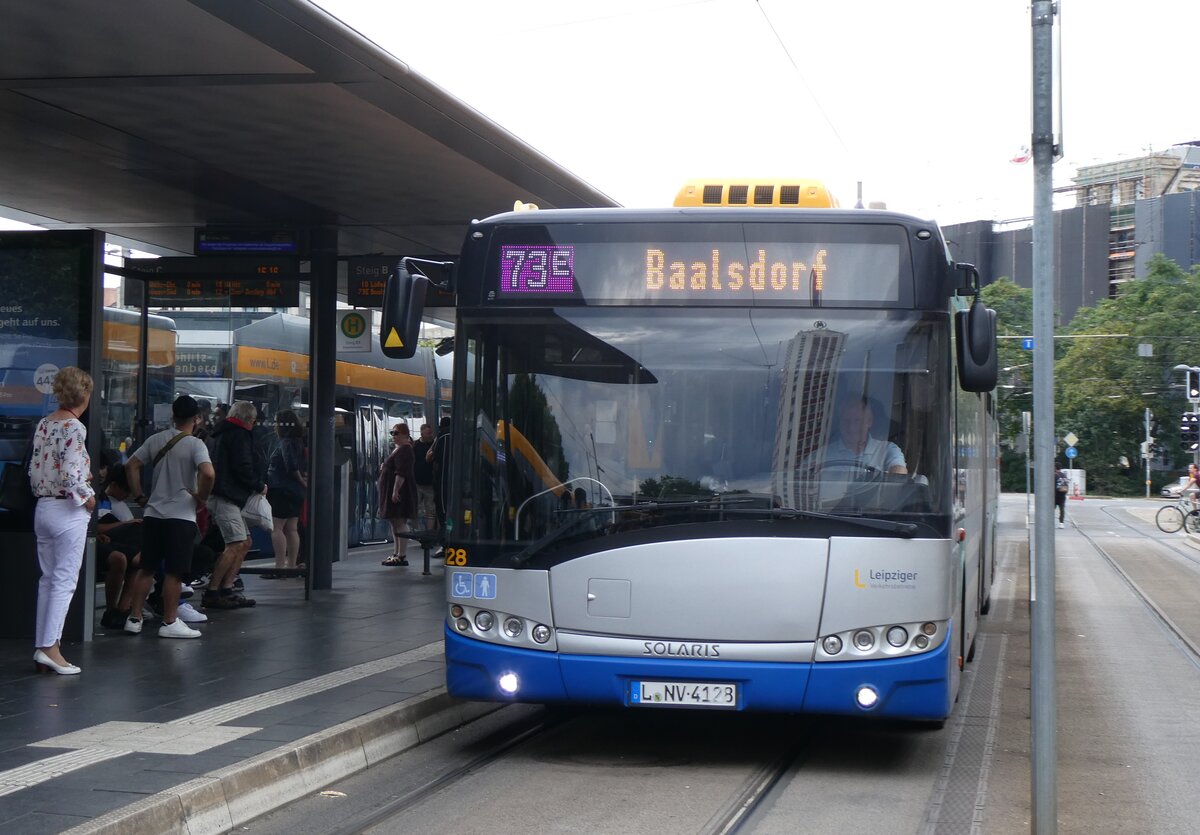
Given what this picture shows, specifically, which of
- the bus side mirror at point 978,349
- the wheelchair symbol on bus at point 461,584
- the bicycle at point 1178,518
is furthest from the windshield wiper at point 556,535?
the bicycle at point 1178,518

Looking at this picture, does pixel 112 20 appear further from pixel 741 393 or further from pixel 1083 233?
pixel 1083 233

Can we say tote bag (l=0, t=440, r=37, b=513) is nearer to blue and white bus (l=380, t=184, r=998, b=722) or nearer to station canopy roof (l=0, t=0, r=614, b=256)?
station canopy roof (l=0, t=0, r=614, b=256)

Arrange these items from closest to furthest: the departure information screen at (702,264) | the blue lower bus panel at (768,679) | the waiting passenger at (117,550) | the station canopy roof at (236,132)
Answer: the blue lower bus panel at (768,679)
the departure information screen at (702,264)
the station canopy roof at (236,132)
the waiting passenger at (117,550)

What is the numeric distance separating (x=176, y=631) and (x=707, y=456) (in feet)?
17.6

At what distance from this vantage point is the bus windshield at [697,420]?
709cm

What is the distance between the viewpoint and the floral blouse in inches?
353

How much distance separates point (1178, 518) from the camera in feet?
123

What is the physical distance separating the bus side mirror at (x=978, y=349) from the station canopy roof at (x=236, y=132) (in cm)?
404

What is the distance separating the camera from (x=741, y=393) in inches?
284

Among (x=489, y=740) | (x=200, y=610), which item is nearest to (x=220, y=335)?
(x=200, y=610)

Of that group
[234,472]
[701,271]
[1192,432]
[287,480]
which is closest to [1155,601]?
[287,480]

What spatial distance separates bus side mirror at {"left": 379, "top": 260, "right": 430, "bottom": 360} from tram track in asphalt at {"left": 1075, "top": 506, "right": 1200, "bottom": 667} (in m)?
7.80

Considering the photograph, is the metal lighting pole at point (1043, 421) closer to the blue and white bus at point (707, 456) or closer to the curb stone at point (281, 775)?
the blue and white bus at point (707, 456)

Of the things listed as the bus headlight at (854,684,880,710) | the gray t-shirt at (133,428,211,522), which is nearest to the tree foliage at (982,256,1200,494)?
the gray t-shirt at (133,428,211,522)
